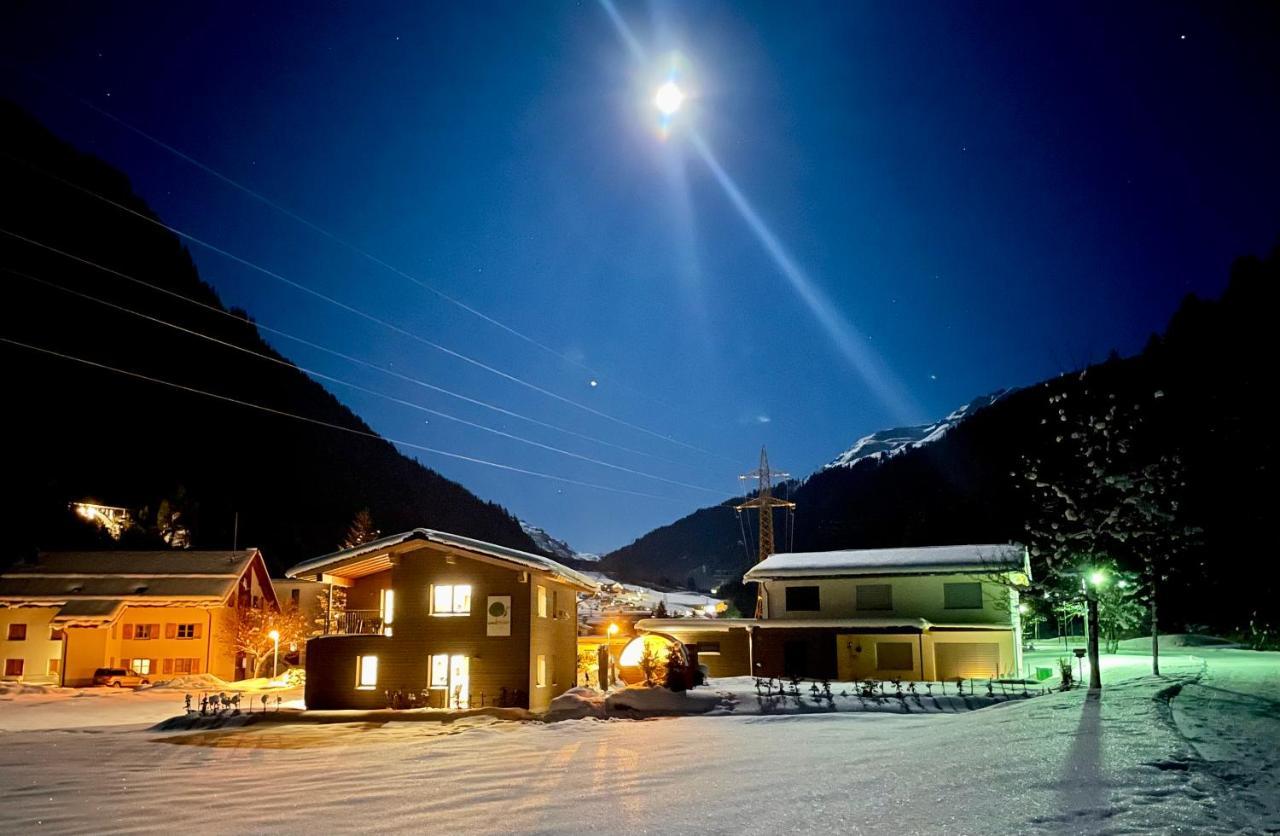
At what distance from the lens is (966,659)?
3706 centimetres

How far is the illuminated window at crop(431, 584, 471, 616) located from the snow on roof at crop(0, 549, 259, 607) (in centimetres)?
2541

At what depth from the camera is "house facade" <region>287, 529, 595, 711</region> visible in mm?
26859

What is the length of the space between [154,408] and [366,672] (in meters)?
93.9

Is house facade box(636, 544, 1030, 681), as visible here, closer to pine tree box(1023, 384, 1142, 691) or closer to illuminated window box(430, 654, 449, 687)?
illuminated window box(430, 654, 449, 687)

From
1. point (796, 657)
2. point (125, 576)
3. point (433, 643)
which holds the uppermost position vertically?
point (125, 576)

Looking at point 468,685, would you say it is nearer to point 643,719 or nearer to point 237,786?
point 643,719

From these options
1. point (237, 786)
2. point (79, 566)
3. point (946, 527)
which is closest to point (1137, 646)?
point (946, 527)

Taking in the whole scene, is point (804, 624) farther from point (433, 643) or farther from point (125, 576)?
point (125, 576)

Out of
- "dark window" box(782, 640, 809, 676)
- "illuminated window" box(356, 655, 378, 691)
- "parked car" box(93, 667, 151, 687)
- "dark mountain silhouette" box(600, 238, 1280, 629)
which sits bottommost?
"parked car" box(93, 667, 151, 687)

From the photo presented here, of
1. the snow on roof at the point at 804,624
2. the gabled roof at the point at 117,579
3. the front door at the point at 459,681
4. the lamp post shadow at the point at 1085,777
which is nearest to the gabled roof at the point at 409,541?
the front door at the point at 459,681

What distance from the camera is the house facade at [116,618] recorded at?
43875 millimetres

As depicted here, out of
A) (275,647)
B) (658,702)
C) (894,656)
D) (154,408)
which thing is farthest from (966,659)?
(154,408)

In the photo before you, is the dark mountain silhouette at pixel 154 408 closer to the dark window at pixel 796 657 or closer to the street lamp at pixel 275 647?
the street lamp at pixel 275 647

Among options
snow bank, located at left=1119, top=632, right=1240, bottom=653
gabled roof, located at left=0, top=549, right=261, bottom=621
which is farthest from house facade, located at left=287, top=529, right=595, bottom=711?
snow bank, located at left=1119, top=632, right=1240, bottom=653
